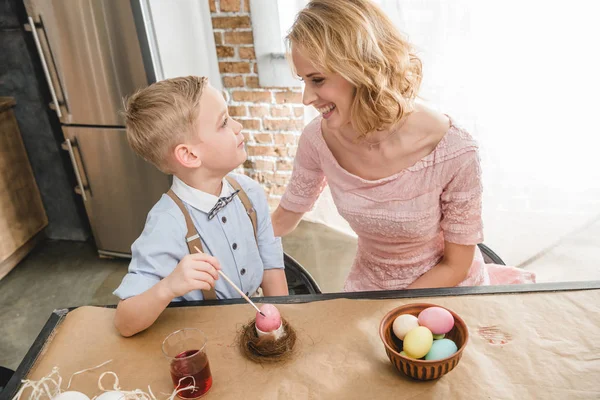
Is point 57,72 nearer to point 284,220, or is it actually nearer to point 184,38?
point 184,38

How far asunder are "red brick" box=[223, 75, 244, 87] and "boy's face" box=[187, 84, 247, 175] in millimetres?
1765

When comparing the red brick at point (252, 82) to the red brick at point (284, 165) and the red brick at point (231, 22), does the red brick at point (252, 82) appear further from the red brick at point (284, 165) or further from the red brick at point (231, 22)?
the red brick at point (284, 165)

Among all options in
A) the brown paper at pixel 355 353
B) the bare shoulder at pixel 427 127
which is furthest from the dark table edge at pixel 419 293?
the bare shoulder at pixel 427 127

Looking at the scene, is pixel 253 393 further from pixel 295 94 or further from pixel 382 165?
pixel 295 94

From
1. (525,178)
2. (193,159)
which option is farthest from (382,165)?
(525,178)

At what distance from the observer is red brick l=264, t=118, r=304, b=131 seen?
2953 millimetres

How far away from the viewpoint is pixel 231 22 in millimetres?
2766

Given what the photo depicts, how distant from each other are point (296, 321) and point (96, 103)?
1956 millimetres

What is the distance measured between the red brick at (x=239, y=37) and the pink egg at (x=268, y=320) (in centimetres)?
215

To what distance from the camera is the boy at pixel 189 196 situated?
3.60ft

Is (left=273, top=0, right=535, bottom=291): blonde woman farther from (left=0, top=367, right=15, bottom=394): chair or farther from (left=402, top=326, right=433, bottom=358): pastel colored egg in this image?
Answer: (left=0, top=367, right=15, bottom=394): chair

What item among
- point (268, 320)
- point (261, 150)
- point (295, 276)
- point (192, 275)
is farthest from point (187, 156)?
point (261, 150)

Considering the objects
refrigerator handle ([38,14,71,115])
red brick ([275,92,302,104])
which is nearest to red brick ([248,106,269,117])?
red brick ([275,92,302,104])

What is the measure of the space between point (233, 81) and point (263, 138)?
0.40 meters
